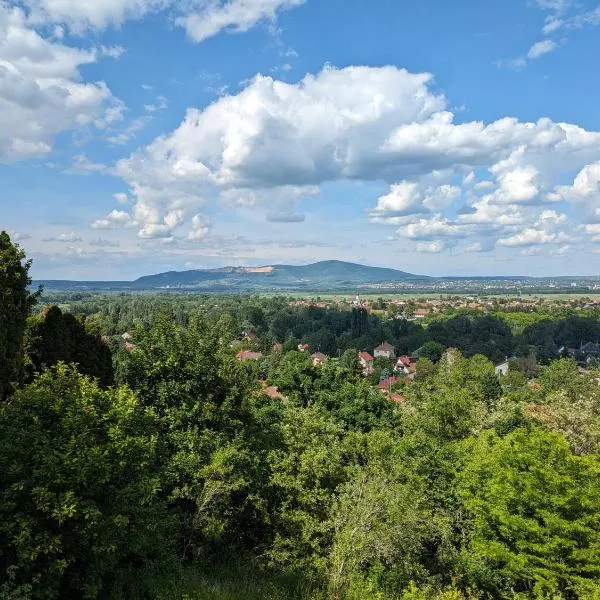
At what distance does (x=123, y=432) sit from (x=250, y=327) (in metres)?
119

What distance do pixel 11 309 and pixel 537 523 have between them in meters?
16.6

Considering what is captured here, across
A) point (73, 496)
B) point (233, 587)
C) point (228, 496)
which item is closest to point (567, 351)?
point (228, 496)

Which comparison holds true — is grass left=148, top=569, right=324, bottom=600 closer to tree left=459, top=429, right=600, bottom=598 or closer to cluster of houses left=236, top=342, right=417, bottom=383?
tree left=459, top=429, right=600, bottom=598

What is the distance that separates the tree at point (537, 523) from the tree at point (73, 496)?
8.58 m

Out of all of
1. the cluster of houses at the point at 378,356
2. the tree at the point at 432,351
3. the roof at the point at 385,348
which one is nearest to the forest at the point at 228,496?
the cluster of houses at the point at 378,356

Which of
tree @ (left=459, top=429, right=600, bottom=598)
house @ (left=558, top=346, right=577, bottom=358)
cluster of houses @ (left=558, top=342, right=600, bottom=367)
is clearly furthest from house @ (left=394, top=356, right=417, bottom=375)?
tree @ (left=459, top=429, right=600, bottom=598)

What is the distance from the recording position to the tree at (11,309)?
15236mm

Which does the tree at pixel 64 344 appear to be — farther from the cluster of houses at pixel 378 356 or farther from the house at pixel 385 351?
the house at pixel 385 351

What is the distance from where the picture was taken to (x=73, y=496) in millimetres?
7176

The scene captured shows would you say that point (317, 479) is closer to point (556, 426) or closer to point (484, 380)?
point (556, 426)

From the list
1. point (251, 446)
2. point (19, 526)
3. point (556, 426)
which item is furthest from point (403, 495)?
point (556, 426)

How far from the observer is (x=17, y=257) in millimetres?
16125

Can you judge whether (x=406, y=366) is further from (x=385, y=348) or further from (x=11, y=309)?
(x=11, y=309)

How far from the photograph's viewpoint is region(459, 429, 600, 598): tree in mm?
11862
